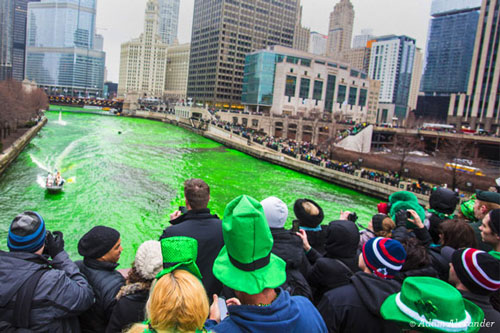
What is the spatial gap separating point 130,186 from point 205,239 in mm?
24086

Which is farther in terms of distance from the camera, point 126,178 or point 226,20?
point 226,20

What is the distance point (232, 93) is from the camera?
133875mm

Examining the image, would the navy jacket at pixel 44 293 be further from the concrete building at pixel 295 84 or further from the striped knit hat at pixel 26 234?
the concrete building at pixel 295 84

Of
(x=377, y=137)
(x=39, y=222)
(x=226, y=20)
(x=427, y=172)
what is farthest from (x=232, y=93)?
(x=39, y=222)

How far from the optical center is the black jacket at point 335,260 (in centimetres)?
355

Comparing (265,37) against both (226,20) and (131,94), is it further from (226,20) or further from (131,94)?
(131,94)

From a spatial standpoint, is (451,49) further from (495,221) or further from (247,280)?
(247,280)

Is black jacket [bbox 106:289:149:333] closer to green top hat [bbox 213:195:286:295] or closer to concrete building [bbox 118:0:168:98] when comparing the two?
green top hat [bbox 213:195:286:295]

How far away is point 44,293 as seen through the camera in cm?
295

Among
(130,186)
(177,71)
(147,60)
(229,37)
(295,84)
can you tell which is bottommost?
(130,186)

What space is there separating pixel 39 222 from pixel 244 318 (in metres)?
2.23

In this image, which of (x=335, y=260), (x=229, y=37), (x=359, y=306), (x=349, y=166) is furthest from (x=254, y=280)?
(x=229, y=37)

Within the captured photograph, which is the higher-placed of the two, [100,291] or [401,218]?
[401,218]

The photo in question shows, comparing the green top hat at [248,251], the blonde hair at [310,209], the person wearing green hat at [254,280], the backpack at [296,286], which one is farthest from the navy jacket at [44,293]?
the blonde hair at [310,209]
